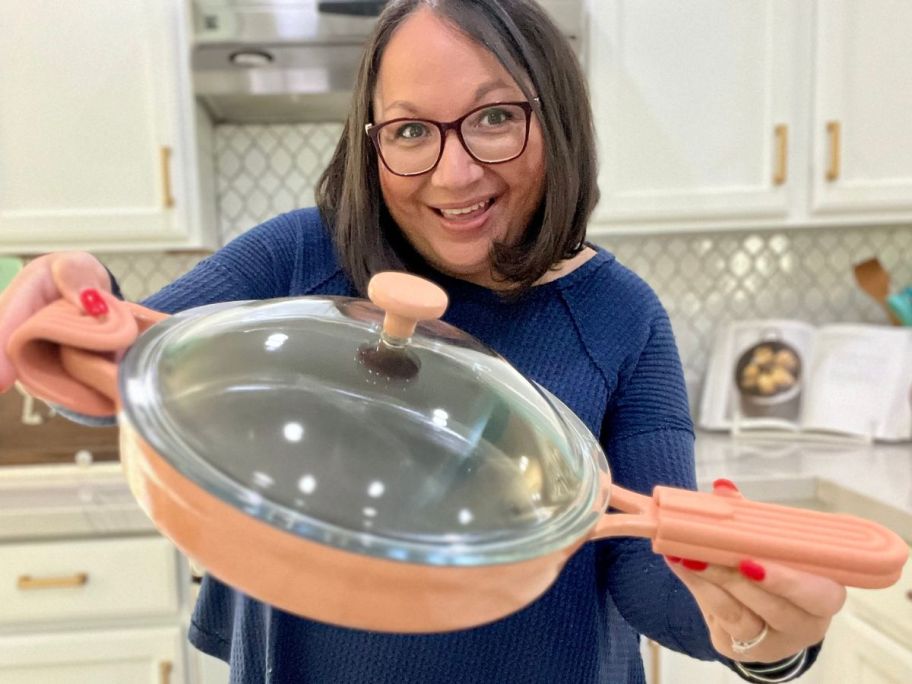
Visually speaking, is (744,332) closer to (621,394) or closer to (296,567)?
(621,394)

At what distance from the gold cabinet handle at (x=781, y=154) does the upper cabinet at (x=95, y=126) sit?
1.28 metres

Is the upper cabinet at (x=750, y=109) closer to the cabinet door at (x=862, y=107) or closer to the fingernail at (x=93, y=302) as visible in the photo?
the cabinet door at (x=862, y=107)

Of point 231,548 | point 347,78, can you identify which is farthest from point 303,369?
point 347,78

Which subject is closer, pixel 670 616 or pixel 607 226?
pixel 670 616

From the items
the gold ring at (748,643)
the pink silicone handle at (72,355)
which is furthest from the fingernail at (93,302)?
the gold ring at (748,643)

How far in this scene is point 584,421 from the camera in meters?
0.63

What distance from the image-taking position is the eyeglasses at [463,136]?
0.57 metres

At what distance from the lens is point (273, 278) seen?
2.17ft

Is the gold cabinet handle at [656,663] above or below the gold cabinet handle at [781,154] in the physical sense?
below

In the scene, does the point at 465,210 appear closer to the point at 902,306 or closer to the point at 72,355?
the point at 72,355

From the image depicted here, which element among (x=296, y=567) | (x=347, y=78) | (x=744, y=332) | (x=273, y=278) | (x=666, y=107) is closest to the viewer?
(x=296, y=567)

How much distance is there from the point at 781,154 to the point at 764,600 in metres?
1.36

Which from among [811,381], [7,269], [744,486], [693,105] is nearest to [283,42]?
[7,269]

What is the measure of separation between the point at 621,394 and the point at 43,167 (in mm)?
1337
